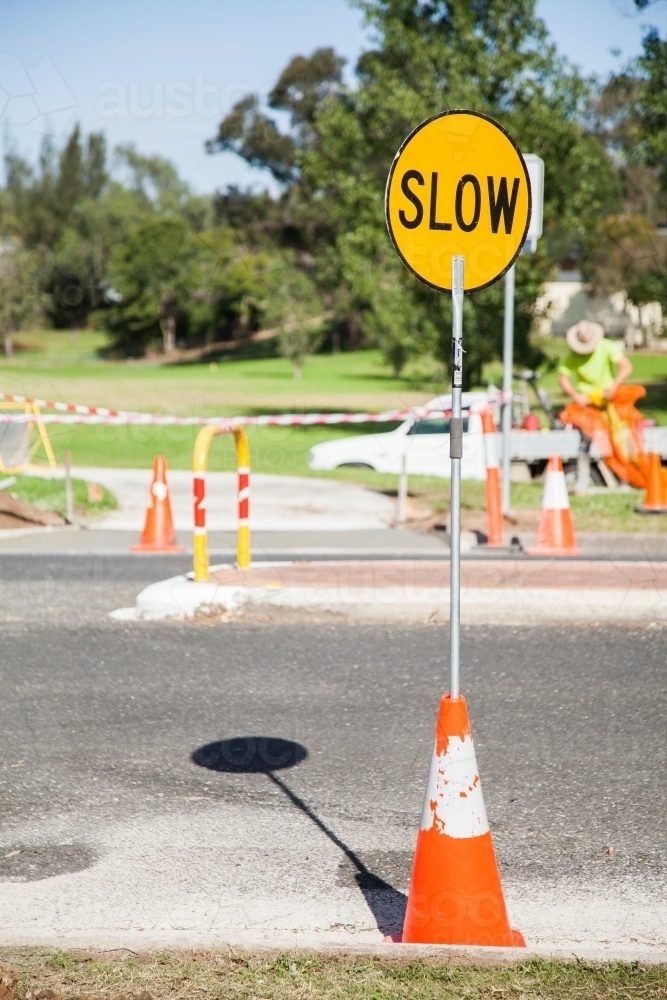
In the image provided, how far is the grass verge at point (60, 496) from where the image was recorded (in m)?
13.8

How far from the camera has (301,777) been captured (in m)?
5.09

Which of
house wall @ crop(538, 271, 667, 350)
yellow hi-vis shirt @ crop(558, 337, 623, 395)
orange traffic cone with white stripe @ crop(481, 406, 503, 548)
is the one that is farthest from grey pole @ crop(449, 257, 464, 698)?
house wall @ crop(538, 271, 667, 350)

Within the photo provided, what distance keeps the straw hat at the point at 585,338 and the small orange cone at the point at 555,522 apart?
20.0 ft

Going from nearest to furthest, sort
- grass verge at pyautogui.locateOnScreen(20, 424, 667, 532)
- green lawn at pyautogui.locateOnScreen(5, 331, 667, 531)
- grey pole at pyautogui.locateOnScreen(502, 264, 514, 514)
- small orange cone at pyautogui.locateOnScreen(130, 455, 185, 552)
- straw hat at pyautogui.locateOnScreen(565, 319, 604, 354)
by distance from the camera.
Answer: small orange cone at pyautogui.locateOnScreen(130, 455, 185, 552), grey pole at pyautogui.locateOnScreen(502, 264, 514, 514), grass verge at pyautogui.locateOnScreen(20, 424, 667, 532), straw hat at pyautogui.locateOnScreen(565, 319, 604, 354), green lawn at pyautogui.locateOnScreen(5, 331, 667, 531)

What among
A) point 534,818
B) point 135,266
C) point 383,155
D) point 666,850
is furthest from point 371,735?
point 135,266

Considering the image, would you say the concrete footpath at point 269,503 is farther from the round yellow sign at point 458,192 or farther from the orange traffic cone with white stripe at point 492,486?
the round yellow sign at point 458,192

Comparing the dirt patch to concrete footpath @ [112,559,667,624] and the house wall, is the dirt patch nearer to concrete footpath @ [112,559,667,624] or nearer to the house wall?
concrete footpath @ [112,559,667,624]

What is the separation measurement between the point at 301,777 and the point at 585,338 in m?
12.1

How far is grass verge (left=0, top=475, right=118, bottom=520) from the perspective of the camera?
1377 cm

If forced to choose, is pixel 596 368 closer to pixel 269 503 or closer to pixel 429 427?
pixel 429 427

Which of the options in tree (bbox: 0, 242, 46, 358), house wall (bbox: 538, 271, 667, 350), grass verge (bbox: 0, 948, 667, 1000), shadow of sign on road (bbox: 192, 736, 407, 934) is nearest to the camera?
grass verge (bbox: 0, 948, 667, 1000)

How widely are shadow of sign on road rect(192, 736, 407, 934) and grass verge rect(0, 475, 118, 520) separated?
27.7ft

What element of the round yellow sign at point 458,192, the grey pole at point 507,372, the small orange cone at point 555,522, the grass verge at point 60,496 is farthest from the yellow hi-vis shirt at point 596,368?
the round yellow sign at point 458,192

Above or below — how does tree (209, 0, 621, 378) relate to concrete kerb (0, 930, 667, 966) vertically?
above
